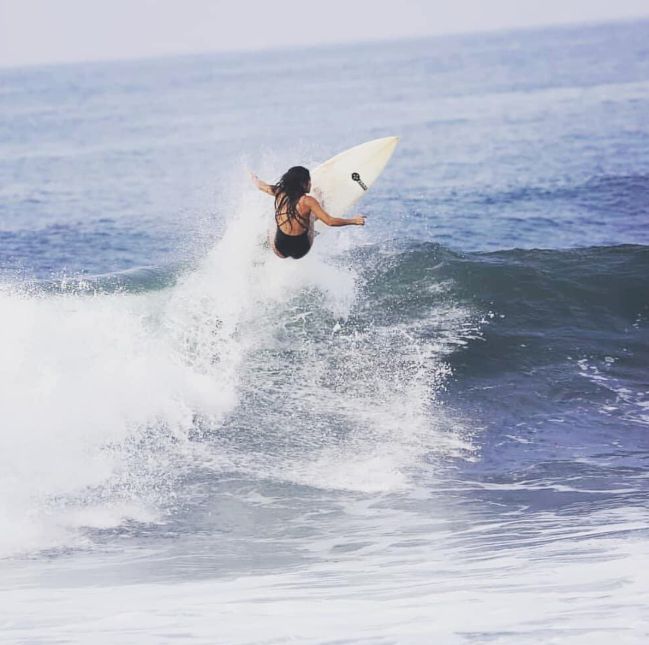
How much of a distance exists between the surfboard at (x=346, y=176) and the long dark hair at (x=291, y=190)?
1.72 m

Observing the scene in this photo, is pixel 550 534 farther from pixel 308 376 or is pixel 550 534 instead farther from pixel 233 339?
pixel 233 339

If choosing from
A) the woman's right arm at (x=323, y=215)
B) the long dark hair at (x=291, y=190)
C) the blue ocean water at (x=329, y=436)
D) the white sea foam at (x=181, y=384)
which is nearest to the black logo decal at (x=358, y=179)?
the blue ocean water at (x=329, y=436)

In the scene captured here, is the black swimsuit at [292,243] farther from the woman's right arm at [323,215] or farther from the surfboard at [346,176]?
the surfboard at [346,176]

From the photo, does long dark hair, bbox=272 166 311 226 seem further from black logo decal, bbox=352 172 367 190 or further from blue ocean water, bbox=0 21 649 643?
Result: black logo decal, bbox=352 172 367 190

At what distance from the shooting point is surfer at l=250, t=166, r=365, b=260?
9.96 meters

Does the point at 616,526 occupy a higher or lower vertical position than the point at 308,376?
lower

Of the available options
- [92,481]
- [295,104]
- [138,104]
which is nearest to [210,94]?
[138,104]

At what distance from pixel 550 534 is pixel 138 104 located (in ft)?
168

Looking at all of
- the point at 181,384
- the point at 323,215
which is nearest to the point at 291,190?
the point at 323,215

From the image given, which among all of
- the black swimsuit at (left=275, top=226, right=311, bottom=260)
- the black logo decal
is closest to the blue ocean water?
the black logo decal

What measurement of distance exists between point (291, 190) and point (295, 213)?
288mm

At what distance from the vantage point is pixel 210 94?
6147cm

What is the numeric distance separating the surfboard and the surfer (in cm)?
138

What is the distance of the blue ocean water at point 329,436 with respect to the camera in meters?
6.12
